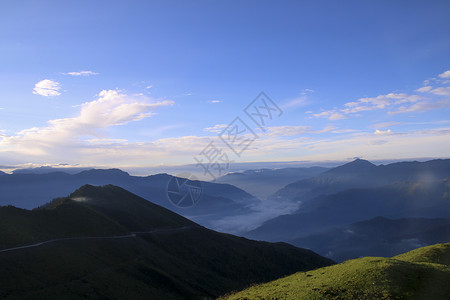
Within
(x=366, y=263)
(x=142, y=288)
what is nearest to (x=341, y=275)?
(x=366, y=263)

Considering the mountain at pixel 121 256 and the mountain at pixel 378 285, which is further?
the mountain at pixel 121 256

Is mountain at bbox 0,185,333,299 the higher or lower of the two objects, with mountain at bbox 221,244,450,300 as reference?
lower

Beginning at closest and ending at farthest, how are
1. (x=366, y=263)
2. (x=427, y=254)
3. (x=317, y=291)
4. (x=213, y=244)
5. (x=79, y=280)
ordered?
1. (x=317, y=291)
2. (x=366, y=263)
3. (x=79, y=280)
4. (x=427, y=254)
5. (x=213, y=244)

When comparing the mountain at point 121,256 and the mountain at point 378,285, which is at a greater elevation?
the mountain at point 378,285

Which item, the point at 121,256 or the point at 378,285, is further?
the point at 121,256

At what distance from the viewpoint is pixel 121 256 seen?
221 feet

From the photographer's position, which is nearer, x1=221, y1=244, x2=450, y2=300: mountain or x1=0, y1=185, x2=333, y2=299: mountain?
x1=221, y1=244, x2=450, y2=300: mountain

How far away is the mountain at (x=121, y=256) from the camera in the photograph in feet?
155

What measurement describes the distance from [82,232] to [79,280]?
30129mm

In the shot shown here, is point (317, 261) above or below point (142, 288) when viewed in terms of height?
below

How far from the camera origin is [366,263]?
38406mm

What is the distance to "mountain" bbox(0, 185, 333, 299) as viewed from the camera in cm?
4734

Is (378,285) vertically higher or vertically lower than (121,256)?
higher

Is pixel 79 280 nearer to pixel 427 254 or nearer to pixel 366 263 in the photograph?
pixel 366 263
